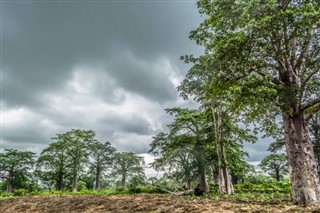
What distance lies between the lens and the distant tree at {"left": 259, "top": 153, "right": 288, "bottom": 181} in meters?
33.8

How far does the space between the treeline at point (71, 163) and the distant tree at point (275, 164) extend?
19261mm

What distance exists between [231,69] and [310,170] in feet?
12.3

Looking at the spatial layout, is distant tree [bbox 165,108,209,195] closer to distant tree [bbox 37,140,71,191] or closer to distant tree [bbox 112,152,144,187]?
distant tree [bbox 112,152,144,187]

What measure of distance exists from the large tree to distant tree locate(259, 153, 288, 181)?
30.2 metres

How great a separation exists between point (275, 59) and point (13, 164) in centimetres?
3835

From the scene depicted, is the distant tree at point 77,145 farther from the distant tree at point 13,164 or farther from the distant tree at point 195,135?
the distant tree at point 195,135

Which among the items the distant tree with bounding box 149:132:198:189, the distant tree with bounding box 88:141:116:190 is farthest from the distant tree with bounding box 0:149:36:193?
the distant tree with bounding box 149:132:198:189

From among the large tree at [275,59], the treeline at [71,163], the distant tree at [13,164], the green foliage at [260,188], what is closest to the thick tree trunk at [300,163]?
the large tree at [275,59]

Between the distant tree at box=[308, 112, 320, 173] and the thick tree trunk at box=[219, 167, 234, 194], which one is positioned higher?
→ the distant tree at box=[308, 112, 320, 173]

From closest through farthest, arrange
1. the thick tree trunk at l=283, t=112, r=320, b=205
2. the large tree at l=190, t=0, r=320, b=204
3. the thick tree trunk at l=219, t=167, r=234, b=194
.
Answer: the large tree at l=190, t=0, r=320, b=204 < the thick tree trunk at l=283, t=112, r=320, b=205 < the thick tree trunk at l=219, t=167, r=234, b=194

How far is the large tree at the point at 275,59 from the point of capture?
578 centimetres

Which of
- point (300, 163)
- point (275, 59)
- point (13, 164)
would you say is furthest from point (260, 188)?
point (13, 164)

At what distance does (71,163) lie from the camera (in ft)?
105

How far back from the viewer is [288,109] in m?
6.72
